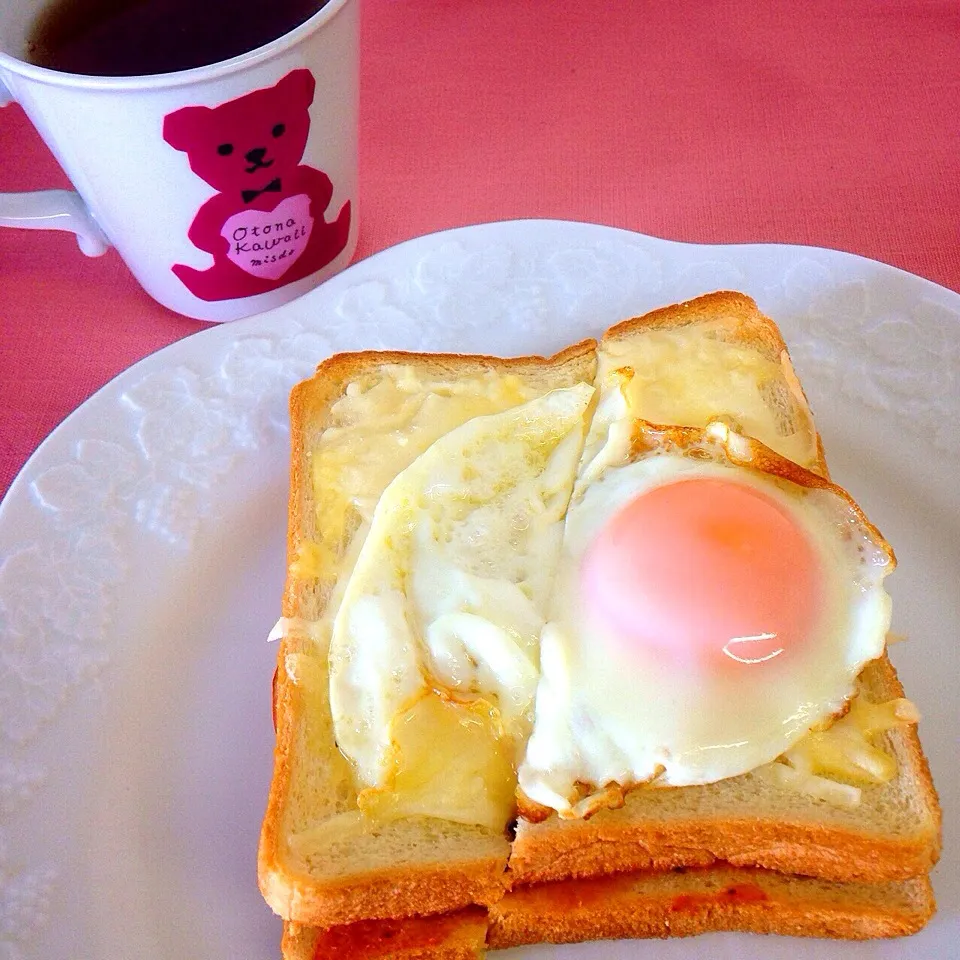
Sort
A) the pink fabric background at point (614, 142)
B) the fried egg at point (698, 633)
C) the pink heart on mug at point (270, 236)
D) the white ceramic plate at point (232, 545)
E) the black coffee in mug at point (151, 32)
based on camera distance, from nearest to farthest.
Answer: the fried egg at point (698, 633)
the white ceramic plate at point (232, 545)
the black coffee in mug at point (151, 32)
the pink heart on mug at point (270, 236)
the pink fabric background at point (614, 142)

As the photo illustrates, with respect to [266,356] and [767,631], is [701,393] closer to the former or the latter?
[767,631]

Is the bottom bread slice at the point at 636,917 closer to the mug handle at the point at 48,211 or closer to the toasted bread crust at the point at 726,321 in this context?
the toasted bread crust at the point at 726,321

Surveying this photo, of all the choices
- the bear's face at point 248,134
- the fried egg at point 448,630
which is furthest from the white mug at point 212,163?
the fried egg at point 448,630

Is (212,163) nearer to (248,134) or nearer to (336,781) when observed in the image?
(248,134)

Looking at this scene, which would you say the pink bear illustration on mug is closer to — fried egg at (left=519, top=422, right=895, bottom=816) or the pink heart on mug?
the pink heart on mug

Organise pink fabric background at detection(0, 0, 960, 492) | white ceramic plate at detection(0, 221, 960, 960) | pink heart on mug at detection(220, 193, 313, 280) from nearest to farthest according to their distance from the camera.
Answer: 1. white ceramic plate at detection(0, 221, 960, 960)
2. pink heart on mug at detection(220, 193, 313, 280)
3. pink fabric background at detection(0, 0, 960, 492)

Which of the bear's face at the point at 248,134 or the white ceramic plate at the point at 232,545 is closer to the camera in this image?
the white ceramic plate at the point at 232,545

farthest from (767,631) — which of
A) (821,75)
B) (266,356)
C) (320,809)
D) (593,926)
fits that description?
(821,75)

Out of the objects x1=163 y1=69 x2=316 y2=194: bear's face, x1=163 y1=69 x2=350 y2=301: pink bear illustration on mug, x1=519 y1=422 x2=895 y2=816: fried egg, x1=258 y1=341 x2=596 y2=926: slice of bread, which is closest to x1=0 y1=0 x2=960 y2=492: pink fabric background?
x1=163 y1=69 x2=350 y2=301: pink bear illustration on mug

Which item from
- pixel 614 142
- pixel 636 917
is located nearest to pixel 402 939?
pixel 636 917
